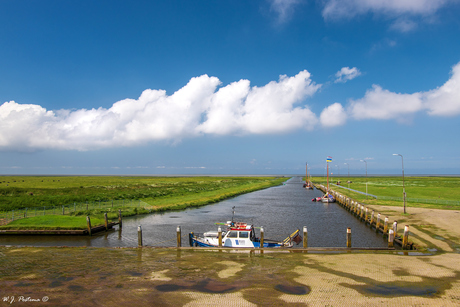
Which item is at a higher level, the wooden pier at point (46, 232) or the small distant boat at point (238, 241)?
the small distant boat at point (238, 241)

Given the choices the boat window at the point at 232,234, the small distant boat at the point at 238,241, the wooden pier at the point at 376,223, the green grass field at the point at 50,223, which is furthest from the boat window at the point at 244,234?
the green grass field at the point at 50,223

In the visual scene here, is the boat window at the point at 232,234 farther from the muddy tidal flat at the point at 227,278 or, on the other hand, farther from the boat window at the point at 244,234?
the muddy tidal flat at the point at 227,278

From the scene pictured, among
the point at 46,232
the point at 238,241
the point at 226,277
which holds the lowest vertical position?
the point at 46,232

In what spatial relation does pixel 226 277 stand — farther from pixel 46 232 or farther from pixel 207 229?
pixel 46 232

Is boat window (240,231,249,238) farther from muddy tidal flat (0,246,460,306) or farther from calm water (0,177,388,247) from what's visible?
calm water (0,177,388,247)

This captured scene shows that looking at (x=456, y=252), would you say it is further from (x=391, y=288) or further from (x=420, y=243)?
(x=391, y=288)

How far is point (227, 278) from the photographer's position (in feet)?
56.7

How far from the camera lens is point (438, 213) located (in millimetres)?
43156

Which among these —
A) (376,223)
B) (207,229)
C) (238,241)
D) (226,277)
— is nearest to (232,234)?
(238,241)

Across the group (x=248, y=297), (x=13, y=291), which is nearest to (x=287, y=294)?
(x=248, y=297)

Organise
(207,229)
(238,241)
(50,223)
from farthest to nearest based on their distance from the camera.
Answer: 1. (207,229)
2. (50,223)
3. (238,241)

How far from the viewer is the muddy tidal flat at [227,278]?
14039 millimetres

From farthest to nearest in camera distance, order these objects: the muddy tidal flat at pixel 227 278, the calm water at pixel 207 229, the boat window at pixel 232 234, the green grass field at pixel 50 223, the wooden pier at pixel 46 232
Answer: the green grass field at pixel 50 223 < the wooden pier at pixel 46 232 < the calm water at pixel 207 229 < the boat window at pixel 232 234 < the muddy tidal flat at pixel 227 278

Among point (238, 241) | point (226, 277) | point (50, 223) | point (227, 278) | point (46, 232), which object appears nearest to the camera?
point (227, 278)
